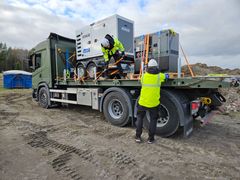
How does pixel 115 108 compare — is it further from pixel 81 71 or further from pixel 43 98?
pixel 43 98

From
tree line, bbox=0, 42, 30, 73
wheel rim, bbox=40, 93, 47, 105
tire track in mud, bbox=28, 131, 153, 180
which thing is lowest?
tire track in mud, bbox=28, 131, 153, 180

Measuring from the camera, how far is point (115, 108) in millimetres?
5469

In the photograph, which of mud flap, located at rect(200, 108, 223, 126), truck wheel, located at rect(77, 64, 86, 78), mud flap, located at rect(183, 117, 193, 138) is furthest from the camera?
truck wheel, located at rect(77, 64, 86, 78)

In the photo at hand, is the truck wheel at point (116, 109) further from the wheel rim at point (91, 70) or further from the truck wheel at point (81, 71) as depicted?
the truck wheel at point (81, 71)

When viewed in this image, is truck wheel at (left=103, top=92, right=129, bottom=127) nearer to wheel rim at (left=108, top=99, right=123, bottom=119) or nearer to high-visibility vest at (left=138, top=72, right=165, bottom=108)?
wheel rim at (left=108, top=99, right=123, bottom=119)

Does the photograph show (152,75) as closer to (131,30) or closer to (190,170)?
(190,170)

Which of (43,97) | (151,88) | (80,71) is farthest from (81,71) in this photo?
(151,88)

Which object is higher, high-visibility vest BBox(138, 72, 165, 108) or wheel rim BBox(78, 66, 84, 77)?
wheel rim BBox(78, 66, 84, 77)

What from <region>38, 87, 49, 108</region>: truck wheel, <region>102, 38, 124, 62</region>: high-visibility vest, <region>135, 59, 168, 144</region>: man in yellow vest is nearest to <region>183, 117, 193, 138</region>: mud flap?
<region>135, 59, 168, 144</region>: man in yellow vest

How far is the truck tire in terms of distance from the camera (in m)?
4.04

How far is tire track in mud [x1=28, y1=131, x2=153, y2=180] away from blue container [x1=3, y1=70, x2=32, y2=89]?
19585mm

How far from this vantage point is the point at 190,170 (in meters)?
2.86

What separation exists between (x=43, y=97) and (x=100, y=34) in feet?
14.1

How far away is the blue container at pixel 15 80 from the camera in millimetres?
20359
